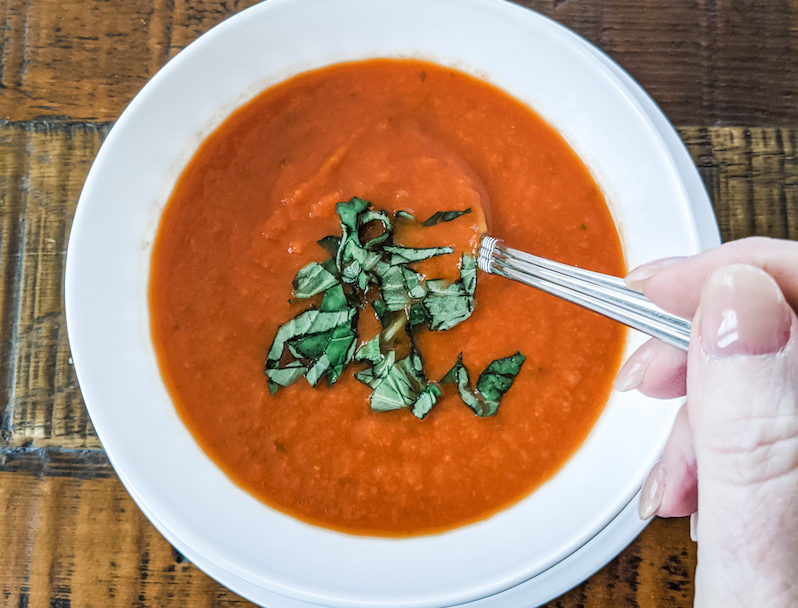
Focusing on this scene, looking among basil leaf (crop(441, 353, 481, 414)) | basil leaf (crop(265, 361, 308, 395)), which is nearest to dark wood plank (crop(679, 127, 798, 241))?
basil leaf (crop(441, 353, 481, 414))

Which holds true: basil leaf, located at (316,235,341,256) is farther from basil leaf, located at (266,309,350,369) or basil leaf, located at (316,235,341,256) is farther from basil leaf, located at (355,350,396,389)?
basil leaf, located at (355,350,396,389)

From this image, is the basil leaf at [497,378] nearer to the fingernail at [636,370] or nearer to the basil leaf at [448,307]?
the basil leaf at [448,307]

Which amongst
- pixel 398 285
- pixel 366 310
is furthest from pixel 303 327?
pixel 398 285

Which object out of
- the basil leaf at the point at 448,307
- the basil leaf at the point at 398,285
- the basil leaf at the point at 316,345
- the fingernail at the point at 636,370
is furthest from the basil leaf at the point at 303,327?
the fingernail at the point at 636,370

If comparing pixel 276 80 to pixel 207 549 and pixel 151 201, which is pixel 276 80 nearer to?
pixel 151 201

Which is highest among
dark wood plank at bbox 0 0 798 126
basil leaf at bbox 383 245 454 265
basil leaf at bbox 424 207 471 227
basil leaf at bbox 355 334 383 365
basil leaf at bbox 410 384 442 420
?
dark wood plank at bbox 0 0 798 126

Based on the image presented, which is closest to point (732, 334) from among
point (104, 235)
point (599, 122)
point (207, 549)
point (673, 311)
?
point (673, 311)
